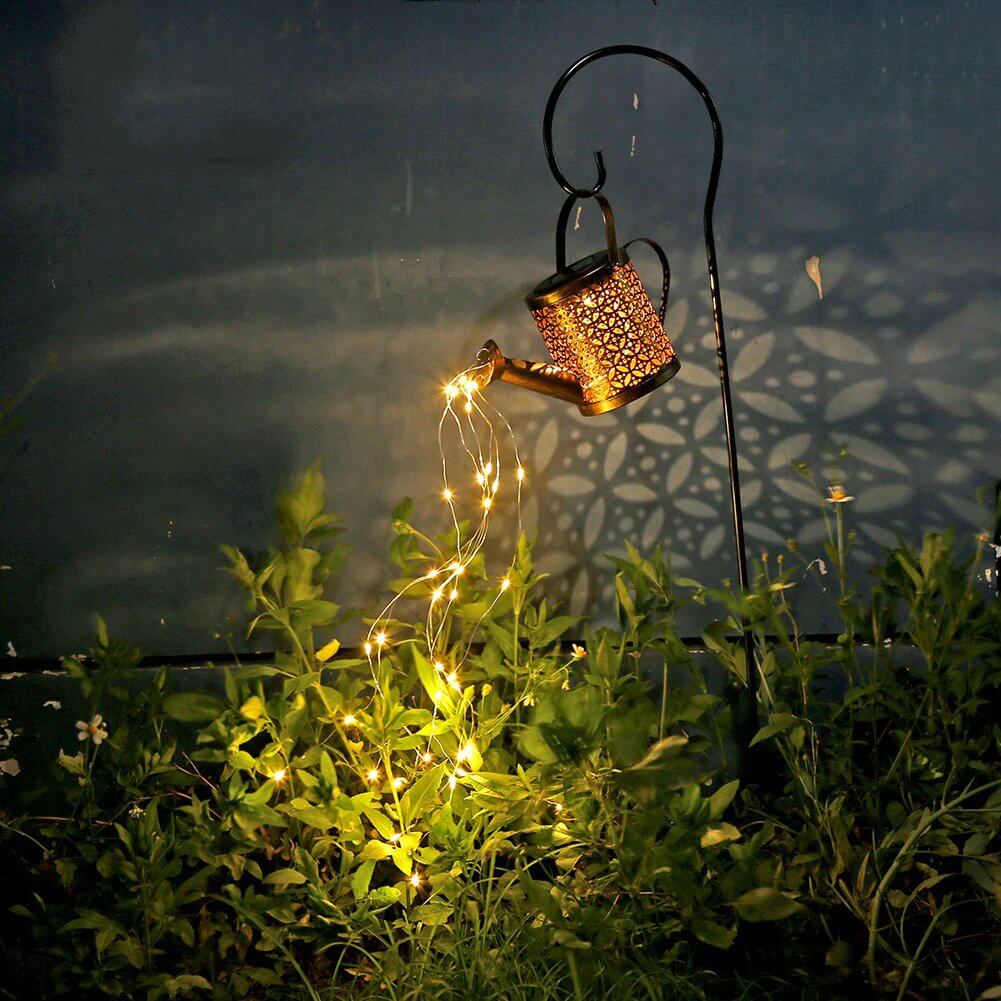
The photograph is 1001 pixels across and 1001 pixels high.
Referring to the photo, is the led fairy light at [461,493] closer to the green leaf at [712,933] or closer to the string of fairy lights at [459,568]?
the string of fairy lights at [459,568]

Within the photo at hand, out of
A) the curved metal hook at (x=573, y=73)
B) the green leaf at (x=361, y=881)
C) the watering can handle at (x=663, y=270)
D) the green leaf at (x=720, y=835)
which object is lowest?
the green leaf at (x=361, y=881)

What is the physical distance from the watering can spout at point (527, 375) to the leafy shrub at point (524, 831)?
0.98 ft

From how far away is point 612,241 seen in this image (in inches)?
60.7

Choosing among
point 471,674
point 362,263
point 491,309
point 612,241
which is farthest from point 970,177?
point 471,674

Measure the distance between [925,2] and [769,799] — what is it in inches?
64.6

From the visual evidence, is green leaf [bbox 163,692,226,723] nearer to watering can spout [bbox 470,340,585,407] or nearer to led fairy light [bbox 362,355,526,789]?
led fairy light [bbox 362,355,526,789]

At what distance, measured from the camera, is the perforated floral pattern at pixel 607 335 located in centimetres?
157

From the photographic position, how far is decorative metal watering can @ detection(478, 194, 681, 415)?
5.12 feet

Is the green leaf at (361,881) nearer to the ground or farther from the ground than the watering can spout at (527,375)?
nearer to the ground

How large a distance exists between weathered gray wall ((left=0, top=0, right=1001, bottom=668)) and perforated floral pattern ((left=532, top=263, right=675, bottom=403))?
1.02ft

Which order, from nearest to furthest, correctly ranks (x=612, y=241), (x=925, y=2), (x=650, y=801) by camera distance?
(x=650, y=801)
(x=612, y=241)
(x=925, y=2)

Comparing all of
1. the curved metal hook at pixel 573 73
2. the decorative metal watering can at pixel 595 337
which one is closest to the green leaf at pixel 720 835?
the decorative metal watering can at pixel 595 337

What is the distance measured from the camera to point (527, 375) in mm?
1643

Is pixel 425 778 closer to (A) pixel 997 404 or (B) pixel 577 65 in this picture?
(B) pixel 577 65
